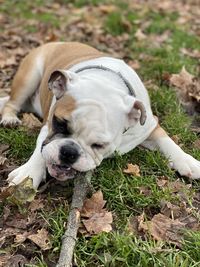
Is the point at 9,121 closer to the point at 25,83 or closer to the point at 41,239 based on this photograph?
the point at 25,83

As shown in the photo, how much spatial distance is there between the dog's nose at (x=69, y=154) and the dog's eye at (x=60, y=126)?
0.13 meters

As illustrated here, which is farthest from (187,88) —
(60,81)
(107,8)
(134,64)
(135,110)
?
(107,8)

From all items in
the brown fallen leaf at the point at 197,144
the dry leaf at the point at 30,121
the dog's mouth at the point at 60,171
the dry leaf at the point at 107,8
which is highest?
the dog's mouth at the point at 60,171

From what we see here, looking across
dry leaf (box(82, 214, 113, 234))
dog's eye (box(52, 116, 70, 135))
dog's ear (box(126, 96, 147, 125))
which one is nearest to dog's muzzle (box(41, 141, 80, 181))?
dog's eye (box(52, 116, 70, 135))

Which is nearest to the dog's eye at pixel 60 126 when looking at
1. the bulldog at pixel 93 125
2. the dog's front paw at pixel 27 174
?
the bulldog at pixel 93 125

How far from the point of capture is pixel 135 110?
3637 mm

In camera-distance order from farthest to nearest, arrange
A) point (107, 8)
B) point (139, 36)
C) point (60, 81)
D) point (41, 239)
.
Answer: point (107, 8), point (139, 36), point (60, 81), point (41, 239)

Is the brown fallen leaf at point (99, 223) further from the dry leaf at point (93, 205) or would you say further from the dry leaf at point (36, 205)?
the dry leaf at point (36, 205)

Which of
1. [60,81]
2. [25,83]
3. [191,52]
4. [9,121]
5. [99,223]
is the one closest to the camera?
[99,223]

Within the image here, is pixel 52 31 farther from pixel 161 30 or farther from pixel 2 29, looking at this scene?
pixel 161 30

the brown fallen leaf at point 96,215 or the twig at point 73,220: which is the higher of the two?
the twig at point 73,220

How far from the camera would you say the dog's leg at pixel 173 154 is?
3910mm

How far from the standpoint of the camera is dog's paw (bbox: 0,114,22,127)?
180 inches

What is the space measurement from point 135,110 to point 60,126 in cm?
58
